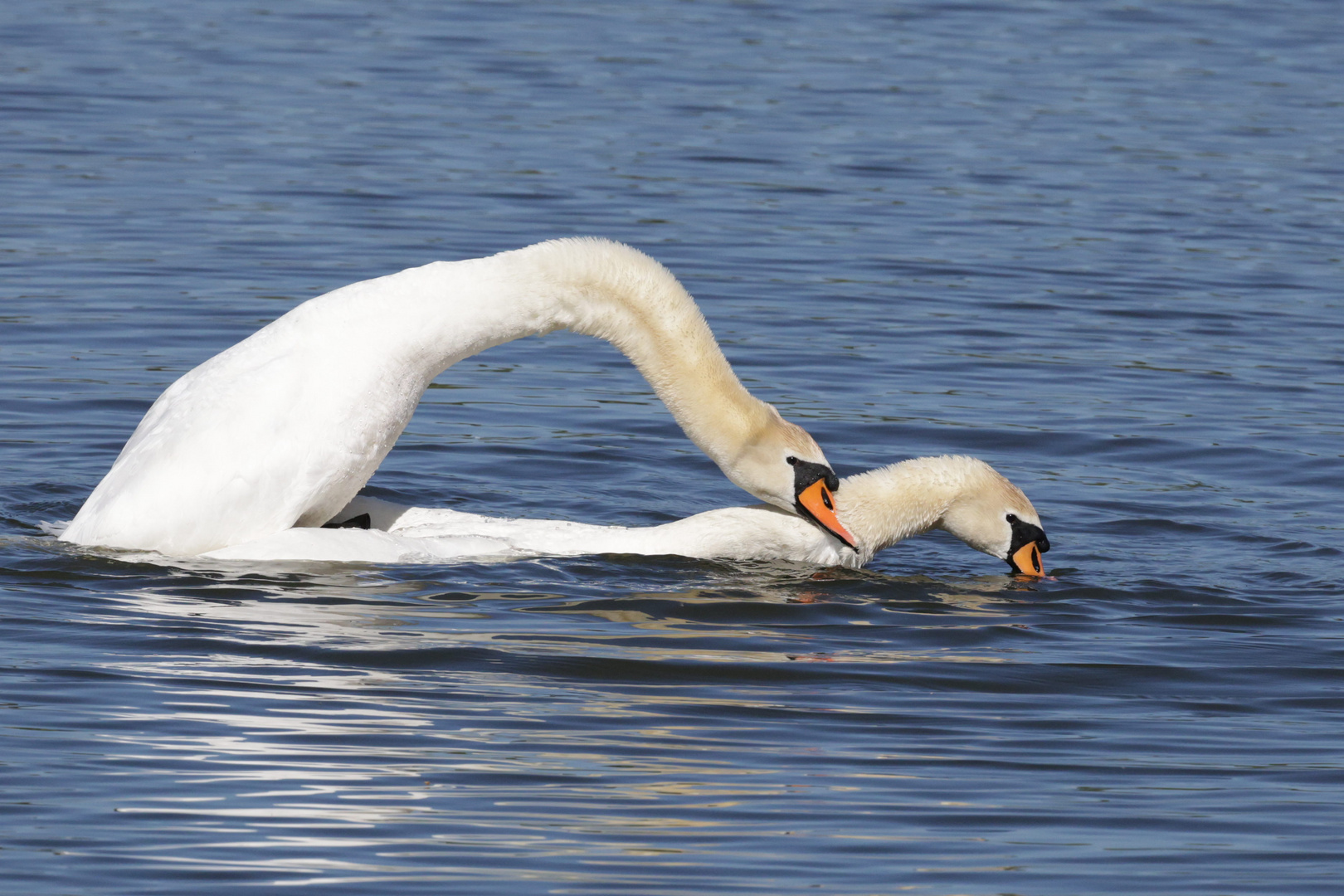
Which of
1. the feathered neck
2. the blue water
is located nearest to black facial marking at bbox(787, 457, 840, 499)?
the feathered neck

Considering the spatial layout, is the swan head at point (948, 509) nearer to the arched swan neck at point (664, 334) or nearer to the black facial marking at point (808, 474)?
the black facial marking at point (808, 474)

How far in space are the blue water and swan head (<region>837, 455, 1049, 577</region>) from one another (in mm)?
240

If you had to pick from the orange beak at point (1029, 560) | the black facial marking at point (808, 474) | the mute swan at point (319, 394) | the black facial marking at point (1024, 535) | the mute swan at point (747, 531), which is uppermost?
the mute swan at point (319, 394)

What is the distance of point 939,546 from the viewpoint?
10.6 m

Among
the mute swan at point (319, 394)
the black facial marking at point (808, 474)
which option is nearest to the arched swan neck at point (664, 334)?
the mute swan at point (319, 394)

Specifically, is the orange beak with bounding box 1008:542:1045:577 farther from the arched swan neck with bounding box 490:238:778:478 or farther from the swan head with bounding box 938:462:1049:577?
the arched swan neck with bounding box 490:238:778:478

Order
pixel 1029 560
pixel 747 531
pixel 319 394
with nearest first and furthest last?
pixel 319 394 → pixel 747 531 → pixel 1029 560

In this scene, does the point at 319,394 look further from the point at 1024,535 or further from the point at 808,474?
the point at 1024,535

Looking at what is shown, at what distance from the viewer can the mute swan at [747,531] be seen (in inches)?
353

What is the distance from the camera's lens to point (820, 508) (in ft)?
30.3

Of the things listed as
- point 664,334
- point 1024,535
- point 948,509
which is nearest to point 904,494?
point 948,509

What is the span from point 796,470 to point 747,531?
0.34 m

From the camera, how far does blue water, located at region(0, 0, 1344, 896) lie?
6.39m

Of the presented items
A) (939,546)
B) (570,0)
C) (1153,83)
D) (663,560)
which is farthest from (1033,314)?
(570,0)
